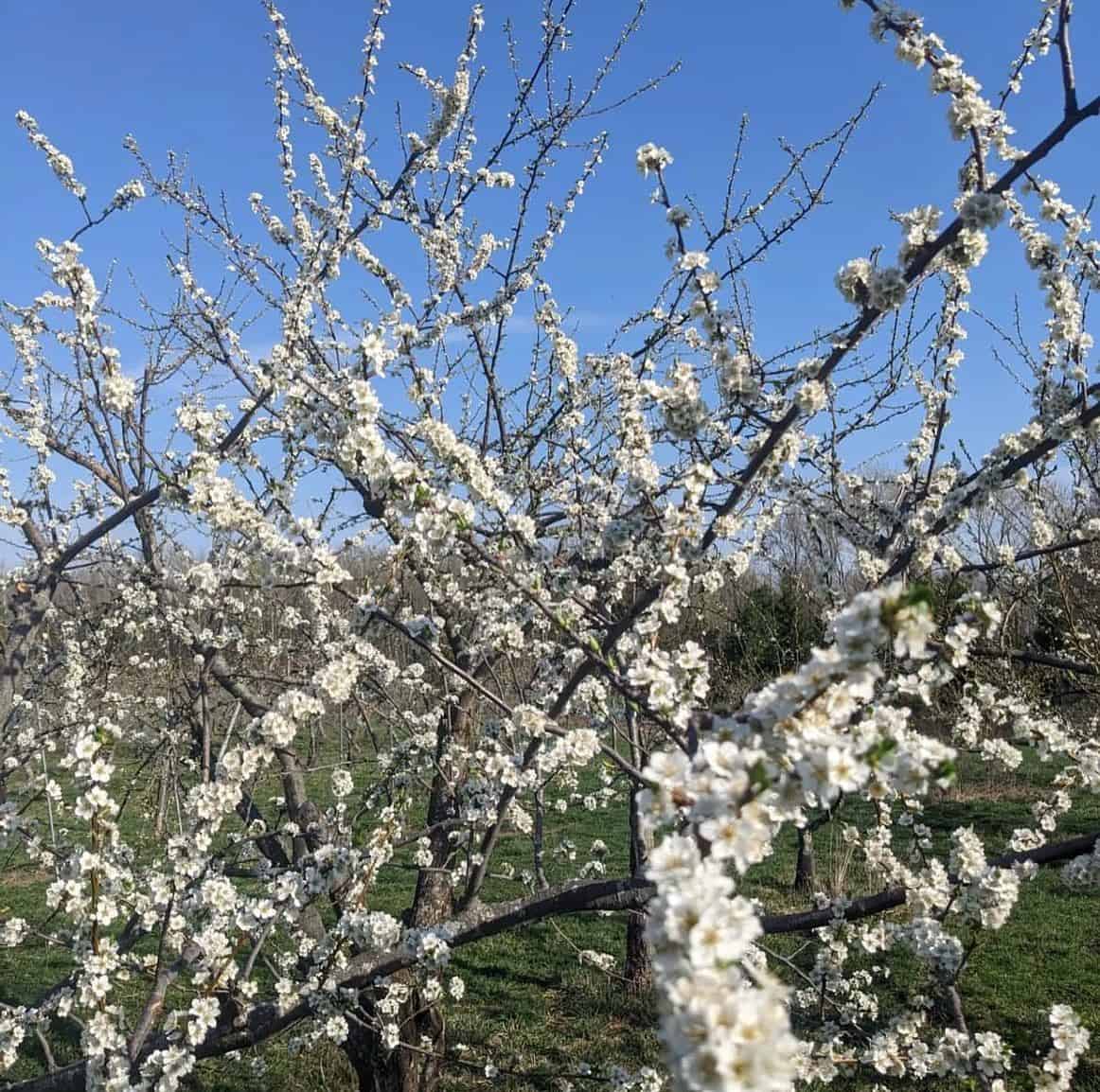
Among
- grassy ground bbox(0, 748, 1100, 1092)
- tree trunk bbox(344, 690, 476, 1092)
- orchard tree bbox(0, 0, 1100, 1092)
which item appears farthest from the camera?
grassy ground bbox(0, 748, 1100, 1092)

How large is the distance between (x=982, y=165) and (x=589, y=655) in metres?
1.72

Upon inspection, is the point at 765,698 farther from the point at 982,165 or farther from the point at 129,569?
the point at 129,569

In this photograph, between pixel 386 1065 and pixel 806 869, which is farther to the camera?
pixel 806 869

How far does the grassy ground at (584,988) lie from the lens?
594 centimetres

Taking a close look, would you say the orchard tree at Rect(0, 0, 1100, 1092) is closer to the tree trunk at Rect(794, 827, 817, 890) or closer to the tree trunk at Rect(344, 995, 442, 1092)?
the tree trunk at Rect(344, 995, 442, 1092)

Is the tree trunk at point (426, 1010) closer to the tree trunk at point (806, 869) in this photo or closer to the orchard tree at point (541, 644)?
the orchard tree at point (541, 644)

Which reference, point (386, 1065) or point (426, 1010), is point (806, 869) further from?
point (386, 1065)

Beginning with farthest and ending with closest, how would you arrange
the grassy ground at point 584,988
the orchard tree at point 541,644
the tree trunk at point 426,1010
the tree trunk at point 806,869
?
the tree trunk at point 806,869, the grassy ground at point 584,988, the tree trunk at point 426,1010, the orchard tree at point 541,644

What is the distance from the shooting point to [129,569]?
15.8 ft

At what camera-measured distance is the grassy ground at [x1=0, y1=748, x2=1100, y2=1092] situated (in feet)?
19.5


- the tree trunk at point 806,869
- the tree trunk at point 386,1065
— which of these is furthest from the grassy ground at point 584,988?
the tree trunk at point 386,1065

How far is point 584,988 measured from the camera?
24.1ft

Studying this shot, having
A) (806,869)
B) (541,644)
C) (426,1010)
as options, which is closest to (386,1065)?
(426,1010)

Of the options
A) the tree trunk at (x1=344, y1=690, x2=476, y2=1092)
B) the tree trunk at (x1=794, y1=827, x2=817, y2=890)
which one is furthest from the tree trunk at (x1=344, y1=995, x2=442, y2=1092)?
the tree trunk at (x1=794, y1=827, x2=817, y2=890)
